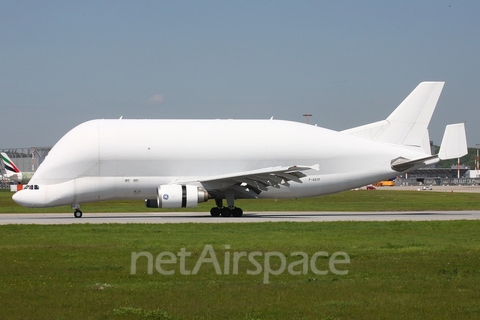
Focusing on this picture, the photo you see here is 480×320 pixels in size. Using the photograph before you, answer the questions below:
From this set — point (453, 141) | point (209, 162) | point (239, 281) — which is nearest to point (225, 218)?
point (209, 162)

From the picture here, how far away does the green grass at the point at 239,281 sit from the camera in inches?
448

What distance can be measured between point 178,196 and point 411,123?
15.5 m

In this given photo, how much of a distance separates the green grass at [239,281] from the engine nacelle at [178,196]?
10.2 m

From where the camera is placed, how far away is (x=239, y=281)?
14.2m

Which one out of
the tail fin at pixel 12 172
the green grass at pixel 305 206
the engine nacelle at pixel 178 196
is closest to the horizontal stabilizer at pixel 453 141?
the green grass at pixel 305 206

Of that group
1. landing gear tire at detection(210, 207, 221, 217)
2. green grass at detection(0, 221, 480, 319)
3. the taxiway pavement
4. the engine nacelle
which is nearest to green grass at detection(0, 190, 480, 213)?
the taxiway pavement

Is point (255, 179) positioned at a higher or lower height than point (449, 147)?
lower

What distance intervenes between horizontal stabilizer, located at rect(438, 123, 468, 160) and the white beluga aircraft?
0.06 meters

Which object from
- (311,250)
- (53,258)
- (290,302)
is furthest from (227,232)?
(290,302)

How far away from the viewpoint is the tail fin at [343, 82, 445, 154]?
41375mm

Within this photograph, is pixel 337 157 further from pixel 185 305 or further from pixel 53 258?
pixel 185 305

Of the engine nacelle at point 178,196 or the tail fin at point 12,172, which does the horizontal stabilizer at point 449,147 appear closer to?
the engine nacelle at point 178,196

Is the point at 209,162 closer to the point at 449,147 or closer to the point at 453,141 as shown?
the point at 449,147

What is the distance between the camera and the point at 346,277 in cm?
1478
